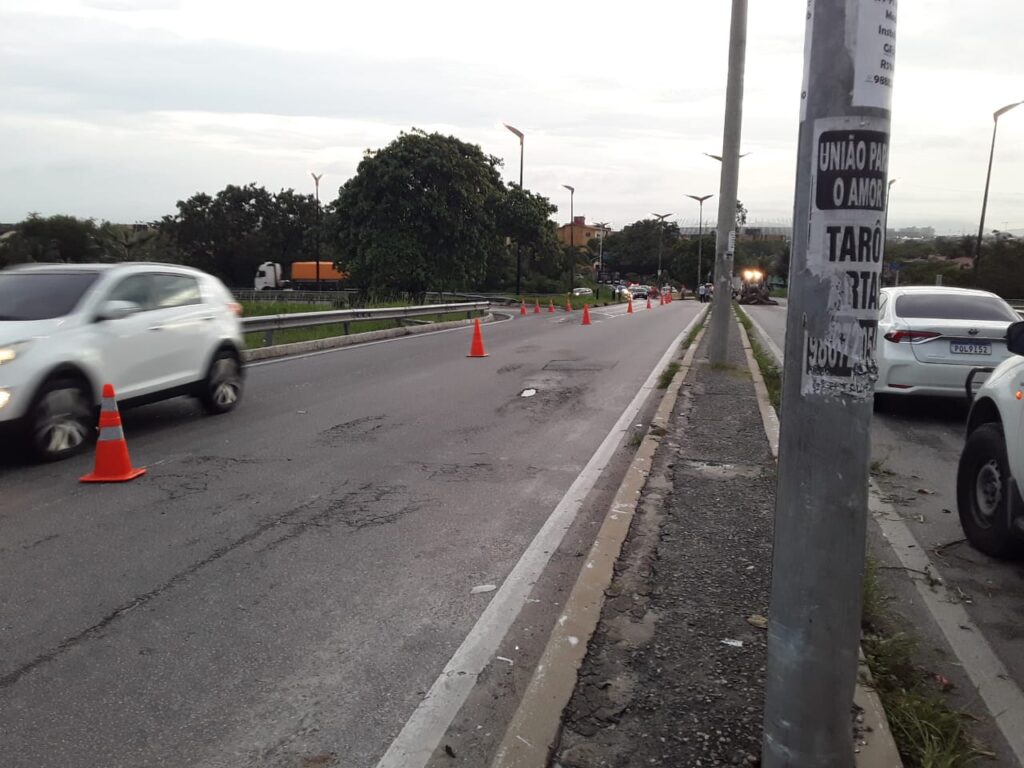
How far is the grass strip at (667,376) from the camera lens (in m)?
12.2

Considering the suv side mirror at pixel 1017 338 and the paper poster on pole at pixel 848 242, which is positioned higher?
the paper poster on pole at pixel 848 242

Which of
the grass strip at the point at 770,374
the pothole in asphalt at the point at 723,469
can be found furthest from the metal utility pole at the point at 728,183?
the pothole in asphalt at the point at 723,469

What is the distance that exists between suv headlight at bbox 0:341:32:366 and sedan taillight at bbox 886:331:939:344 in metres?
8.84

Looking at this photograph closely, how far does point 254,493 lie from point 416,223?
37834 millimetres

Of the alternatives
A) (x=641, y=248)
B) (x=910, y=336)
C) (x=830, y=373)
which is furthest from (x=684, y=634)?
(x=641, y=248)

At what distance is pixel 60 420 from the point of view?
717 cm

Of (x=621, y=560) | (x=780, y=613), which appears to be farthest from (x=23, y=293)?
(x=780, y=613)

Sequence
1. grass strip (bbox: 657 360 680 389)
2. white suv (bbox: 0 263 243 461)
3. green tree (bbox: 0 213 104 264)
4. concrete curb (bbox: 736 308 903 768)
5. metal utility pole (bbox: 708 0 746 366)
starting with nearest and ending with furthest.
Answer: concrete curb (bbox: 736 308 903 768)
white suv (bbox: 0 263 243 461)
grass strip (bbox: 657 360 680 389)
metal utility pole (bbox: 708 0 746 366)
green tree (bbox: 0 213 104 264)

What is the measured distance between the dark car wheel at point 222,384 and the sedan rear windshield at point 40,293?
1.83 m

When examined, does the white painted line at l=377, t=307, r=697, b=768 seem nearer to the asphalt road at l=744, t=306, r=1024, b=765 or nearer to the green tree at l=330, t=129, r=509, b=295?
the asphalt road at l=744, t=306, r=1024, b=765

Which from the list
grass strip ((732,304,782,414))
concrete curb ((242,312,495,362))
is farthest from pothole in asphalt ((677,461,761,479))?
concrete curb ((242,312,495,362))

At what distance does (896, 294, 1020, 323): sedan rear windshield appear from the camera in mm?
9414

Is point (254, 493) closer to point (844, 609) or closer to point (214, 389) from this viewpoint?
point (214, 389)

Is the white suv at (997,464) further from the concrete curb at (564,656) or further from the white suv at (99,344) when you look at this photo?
the white suv at (99,344)
